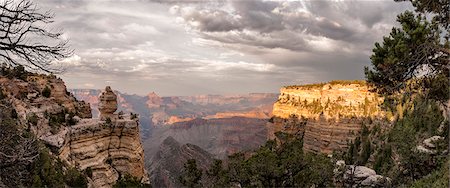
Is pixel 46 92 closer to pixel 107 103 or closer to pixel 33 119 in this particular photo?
pixel 107 103

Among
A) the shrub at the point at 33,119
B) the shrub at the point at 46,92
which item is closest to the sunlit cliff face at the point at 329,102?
the shrub at the point at 46,92

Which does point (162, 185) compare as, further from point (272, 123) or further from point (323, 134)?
point (323, 134)

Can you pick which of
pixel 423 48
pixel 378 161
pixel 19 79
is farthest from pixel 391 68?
pixel 378 161

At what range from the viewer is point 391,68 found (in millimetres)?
19953

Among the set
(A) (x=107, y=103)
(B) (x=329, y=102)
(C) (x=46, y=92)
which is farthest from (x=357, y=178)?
(B) (x=329, y=102)

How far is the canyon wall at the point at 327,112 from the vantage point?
4171 inches

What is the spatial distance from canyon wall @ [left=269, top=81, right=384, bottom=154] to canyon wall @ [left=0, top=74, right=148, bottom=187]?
7226cm

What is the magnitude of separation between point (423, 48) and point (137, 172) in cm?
4329

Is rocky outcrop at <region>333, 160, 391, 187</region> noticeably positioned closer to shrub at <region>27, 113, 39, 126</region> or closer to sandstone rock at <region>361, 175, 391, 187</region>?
sandstone rock at <region>361, 175, 391, 187</region>

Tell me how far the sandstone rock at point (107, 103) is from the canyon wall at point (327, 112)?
240 feet

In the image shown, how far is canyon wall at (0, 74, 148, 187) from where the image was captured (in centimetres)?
4091

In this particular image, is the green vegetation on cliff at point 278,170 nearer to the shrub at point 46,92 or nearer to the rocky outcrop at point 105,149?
the rocky outcrop at point 105,149

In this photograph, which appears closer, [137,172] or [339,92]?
[137,172]

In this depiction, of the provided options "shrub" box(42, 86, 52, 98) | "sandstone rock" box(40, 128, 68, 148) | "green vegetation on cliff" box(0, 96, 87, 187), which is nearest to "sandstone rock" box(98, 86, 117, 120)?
"shrub" box(42, 86, 52, 98)
